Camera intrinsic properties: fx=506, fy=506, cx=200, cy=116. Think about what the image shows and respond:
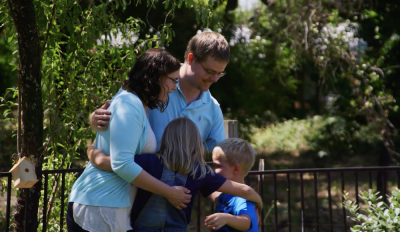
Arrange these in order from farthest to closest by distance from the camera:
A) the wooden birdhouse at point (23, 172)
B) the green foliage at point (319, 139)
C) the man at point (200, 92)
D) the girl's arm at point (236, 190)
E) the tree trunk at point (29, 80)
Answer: the green foliage at point (319, 139), the tree trunk at point (29, 80), the wooden birdhouse at point (23, 172), the man at point (200, 92), the girl's arm at point (236, 190)

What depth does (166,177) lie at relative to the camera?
7.30 ft

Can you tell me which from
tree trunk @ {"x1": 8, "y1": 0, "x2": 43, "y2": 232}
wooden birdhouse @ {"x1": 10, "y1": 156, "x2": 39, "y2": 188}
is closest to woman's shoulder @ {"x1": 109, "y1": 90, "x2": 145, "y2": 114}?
wooden birdhouse @ {"x1": 10, "y1": 156, "x2": 39, "y2": 188}

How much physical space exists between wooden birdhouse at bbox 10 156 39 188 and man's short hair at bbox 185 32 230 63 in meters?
1.16

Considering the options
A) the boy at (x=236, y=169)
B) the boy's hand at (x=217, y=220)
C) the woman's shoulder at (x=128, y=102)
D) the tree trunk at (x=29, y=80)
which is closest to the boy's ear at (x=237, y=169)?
the boy at (x=236, y=169)

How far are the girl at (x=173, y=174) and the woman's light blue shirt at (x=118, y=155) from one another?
0.09 meters

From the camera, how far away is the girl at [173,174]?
2221mm

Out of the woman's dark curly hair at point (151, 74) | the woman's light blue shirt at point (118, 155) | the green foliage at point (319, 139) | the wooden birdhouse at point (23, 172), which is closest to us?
the woman's light blue shirt at point (118, 155)

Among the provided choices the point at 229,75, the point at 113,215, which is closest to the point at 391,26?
the point at 229,75

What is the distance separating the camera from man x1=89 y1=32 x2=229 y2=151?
249 cm

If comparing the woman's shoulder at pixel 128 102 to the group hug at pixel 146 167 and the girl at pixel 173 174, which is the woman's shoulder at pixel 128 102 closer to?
the group hug at pixel 146 167

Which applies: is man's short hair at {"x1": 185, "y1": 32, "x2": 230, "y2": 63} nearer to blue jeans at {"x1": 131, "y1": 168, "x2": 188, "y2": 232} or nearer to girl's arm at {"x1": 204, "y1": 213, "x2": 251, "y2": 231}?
blue jeans at {"x1": 131, "y1": 168, "x2": 188, "y2": 232}

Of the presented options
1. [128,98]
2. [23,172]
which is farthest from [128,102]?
[23,172]

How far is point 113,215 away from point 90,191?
0.47 feet

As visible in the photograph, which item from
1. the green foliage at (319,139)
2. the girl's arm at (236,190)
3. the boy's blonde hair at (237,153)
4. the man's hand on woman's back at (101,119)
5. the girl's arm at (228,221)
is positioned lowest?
the green foliage at (319,139)
